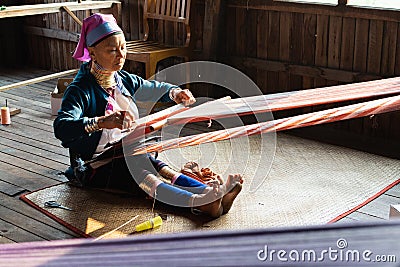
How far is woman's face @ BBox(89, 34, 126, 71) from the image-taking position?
9.20 feet

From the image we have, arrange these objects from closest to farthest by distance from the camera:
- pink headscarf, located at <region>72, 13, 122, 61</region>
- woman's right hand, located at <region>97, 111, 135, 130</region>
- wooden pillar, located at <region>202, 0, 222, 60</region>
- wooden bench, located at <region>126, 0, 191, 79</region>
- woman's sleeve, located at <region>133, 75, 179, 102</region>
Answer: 1. woman's right hand, located at <region>97, 111, 135, 130</region>
2. pink headscarf, located at <region>72, 13, 122, 61</region>
3. woman's sleeve, located at <region>133, 75, 179, 102</region>
4. wooden bench, located at <region>126, 0, 191, 79</region>
5. wooden pillar, located at <region>202, 0, 222, 60</region>

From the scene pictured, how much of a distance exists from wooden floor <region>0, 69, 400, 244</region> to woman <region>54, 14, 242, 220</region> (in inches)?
10.7

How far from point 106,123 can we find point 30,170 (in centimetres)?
94

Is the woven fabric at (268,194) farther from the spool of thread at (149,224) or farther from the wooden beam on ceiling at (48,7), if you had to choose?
the wooden beam on ceiling at (48,7)

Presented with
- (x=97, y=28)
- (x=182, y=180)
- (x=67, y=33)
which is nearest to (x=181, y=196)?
(x=182, y=180)

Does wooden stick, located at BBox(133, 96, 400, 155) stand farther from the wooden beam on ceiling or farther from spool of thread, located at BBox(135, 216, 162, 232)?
the wooden beam on ceiling

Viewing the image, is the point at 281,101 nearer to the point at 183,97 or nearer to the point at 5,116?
the point at 183,97

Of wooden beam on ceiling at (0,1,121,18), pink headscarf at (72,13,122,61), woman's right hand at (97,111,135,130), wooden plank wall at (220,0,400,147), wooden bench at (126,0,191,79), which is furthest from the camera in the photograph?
wooden bench at (126,0,191,79)

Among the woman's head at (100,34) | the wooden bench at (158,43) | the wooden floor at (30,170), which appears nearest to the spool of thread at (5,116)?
the wooden floor at (30,170)

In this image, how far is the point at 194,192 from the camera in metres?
2.85

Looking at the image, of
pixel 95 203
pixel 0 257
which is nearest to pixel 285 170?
pixel 95 203

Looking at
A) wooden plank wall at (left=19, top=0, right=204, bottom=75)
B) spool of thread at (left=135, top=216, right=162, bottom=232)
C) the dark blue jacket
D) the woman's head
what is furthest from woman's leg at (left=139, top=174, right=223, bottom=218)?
wooden plank wall at (left=19, top=0, right=204, bottom=75)

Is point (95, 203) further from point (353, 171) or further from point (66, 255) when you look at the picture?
point (66, 255)

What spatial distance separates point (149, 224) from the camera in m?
2.64
